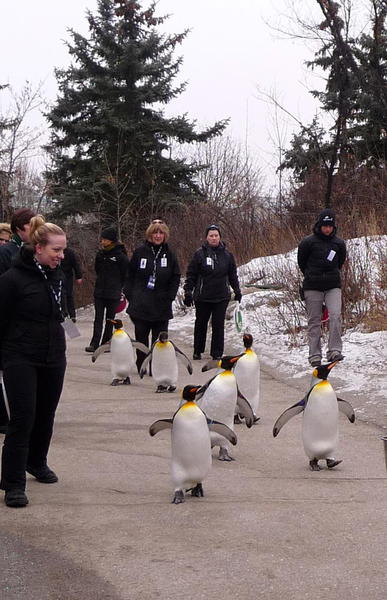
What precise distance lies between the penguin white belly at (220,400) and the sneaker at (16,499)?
1737mm

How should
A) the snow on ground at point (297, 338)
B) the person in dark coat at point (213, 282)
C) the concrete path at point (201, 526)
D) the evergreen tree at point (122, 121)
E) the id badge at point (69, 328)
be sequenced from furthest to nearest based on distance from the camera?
the evergreen tree at point (122, 121) < the person in dark coat at point (213, 282) < the snow on ground at point (297, 338) < the id badge at point (69, 328) < the concrete path at point (201, 526)

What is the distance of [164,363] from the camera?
9.90 metres

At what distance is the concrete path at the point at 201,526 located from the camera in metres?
4.14

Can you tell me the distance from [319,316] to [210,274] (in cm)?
184

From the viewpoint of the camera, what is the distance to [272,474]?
251 inches

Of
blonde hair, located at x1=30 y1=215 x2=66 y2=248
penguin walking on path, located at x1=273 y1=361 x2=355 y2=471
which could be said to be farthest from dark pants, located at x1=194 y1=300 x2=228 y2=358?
blonde hair, located at x1=30 y1=215 x2=66 y2=248

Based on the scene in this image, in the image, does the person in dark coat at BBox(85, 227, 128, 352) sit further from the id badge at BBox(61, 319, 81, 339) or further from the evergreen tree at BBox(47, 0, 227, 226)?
the evergreen tree at BBox(47, 0, 227, 226)

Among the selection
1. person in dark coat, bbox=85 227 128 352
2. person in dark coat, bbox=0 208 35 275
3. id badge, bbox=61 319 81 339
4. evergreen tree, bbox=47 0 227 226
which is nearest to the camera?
id badge, bbox=61 319 81 339

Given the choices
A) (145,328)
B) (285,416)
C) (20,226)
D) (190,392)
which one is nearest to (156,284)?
(145,328)

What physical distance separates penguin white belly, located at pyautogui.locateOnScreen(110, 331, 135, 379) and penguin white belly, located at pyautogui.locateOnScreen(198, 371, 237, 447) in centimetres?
382

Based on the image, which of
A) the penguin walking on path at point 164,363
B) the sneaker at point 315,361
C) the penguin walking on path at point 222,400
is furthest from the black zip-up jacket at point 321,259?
the penguin walking on path at point 222,400

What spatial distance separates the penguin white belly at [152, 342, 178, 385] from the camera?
989 cm

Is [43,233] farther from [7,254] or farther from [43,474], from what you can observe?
[7,254]

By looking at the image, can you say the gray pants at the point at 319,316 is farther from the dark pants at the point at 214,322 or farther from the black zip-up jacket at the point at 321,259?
the dark pants at the point at 214,322
